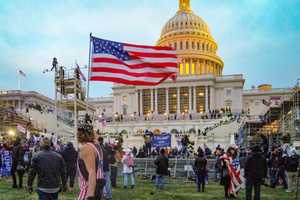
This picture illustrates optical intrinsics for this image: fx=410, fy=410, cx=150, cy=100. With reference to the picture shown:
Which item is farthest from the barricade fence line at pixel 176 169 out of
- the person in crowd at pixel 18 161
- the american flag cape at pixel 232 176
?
the person in crowd at pixel 18 161

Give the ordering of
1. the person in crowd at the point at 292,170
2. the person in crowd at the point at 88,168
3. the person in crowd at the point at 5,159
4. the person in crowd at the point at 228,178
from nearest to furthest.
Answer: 1. the person in crowd at the point at 88,168
2. the person in crowd at the point at 228,178
3. the person in crowd at the point at 292,170
4. the person in crowd at the point at 5,159

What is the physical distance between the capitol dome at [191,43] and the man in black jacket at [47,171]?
95.2 metres

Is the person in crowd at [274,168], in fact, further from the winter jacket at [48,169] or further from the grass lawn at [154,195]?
the winter jacket at [48,169]

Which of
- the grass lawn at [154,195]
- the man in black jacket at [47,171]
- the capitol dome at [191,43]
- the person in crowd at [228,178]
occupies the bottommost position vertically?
the grass lawn at [154,195]

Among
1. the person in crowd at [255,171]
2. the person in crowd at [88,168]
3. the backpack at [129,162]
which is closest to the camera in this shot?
the person in crowd at [88,168]

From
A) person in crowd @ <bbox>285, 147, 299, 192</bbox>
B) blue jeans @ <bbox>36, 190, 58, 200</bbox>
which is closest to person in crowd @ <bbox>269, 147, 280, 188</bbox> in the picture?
person in crowd @ <bbox>285, 147, 299, 192</bbox>

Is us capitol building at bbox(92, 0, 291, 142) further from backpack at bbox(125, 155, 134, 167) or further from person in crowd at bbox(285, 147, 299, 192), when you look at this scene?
backpack at bbox(125, 155, 134, 167)

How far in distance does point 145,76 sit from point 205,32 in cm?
10185

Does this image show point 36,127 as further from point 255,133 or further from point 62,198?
point 62,198

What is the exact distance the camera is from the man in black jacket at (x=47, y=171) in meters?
7.10

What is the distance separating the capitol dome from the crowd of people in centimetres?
8179

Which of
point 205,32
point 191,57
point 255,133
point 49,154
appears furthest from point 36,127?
point 205,32

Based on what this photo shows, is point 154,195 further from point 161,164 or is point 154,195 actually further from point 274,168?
point 274,168

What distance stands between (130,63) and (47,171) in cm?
920
